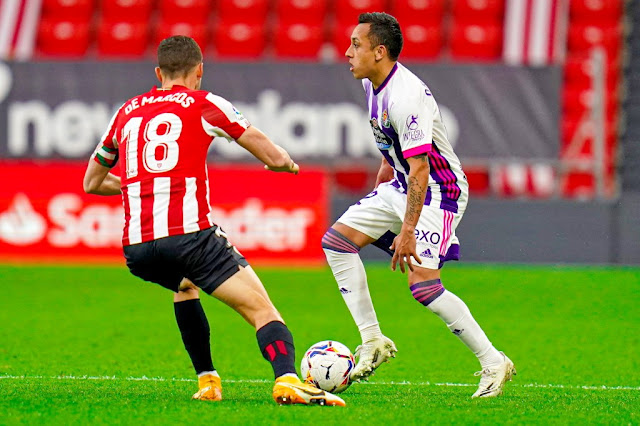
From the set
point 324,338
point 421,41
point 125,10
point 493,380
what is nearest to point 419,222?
point 493,380

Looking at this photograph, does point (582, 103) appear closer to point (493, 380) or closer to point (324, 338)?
point (324, 338)

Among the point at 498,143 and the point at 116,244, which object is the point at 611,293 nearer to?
the point at 498,143

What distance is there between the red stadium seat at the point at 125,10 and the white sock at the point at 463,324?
1438 centimetres

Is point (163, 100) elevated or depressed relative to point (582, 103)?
elevated

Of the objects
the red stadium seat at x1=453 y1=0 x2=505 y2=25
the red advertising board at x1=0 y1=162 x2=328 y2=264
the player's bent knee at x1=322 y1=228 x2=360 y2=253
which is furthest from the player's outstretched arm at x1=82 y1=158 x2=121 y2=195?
the red stadium seat at x1=453 y1=0 x2=505 y2=25

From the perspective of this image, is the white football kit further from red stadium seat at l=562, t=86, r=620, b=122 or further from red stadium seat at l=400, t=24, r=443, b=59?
red stadium seat at l=400, t=24, r=443, b=59

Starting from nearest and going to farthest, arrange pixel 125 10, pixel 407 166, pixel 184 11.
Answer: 1. pixel 407 166
2. pixel 184 11
3. pixel 125 10

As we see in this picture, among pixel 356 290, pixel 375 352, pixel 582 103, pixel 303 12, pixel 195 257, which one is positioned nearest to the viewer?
pixel 195 257

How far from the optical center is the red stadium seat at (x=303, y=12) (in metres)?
19.5

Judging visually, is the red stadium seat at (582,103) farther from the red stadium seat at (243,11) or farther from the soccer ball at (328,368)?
the soccer ball at (328,368)

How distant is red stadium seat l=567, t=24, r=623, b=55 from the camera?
18875 mm

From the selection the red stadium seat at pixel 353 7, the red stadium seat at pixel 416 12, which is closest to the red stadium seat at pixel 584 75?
the red stadium seat at pixel 416 12

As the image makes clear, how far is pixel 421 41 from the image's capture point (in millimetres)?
18984

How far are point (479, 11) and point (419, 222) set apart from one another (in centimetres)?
1357
